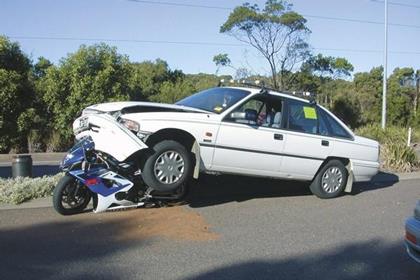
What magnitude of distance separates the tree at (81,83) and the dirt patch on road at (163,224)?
13.2 meters

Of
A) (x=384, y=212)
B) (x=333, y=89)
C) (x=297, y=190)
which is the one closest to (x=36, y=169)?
(x=297, y=190)

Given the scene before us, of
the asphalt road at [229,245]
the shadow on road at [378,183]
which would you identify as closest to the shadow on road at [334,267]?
the asphalt road at [229,245]

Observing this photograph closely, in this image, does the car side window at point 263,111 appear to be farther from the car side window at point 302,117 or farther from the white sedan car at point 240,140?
the car side window at point 302,117

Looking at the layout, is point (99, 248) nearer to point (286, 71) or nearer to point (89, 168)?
point (89, 168)

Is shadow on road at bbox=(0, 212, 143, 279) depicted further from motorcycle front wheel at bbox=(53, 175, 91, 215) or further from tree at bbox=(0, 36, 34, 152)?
tree at bbox=(0, 36, 34, 152)

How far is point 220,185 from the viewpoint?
9.46 m

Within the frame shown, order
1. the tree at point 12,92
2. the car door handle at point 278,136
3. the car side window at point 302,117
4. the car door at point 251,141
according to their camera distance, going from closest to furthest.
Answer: the car door at point 251,141 → the car door handle at point 278,136 → the car side window at point 302,117 → the tree at point 12,92

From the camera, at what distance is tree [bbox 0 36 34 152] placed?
19.1 metres

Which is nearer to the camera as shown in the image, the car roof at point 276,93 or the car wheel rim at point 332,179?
the car roof at point 276,93

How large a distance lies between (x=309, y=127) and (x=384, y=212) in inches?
71.6

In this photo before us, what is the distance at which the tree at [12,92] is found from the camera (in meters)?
19.1

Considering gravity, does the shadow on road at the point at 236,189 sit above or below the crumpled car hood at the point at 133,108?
below

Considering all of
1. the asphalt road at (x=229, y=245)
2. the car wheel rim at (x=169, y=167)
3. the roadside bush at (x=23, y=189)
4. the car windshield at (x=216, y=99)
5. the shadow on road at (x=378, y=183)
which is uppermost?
the car windshield at (x=216, y=99)

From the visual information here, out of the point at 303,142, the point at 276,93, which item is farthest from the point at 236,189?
the point at 276,93
